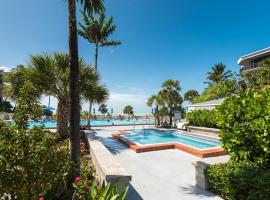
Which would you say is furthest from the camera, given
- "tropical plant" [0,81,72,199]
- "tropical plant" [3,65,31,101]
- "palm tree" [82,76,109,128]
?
"palm tree" [82,76,109,128]

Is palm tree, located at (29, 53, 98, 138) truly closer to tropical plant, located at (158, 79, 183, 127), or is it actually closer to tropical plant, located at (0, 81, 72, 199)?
tropical plant, located at (0, 81, 72, 199)

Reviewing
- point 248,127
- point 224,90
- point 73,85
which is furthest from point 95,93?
point 224,90

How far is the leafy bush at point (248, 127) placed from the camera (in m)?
4.98

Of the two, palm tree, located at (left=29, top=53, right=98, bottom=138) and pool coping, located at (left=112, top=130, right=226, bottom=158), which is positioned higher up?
palm tree, located at (left=29, top=53, right=98, bottom=138)

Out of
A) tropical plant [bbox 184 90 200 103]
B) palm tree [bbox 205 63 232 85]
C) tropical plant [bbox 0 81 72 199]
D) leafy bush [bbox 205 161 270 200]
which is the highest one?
palm tree [bbox 205 63 232 85]

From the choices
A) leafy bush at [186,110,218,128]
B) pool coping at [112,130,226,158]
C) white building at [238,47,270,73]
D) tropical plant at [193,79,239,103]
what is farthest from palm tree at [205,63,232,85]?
pool coping at [112,130,226,158]

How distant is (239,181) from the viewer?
14.8 feet

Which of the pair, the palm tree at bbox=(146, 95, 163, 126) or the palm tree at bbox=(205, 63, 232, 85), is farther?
the palm tree at bbox=(205, 63, 232, 85)

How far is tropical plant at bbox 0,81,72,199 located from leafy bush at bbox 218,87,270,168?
522cm

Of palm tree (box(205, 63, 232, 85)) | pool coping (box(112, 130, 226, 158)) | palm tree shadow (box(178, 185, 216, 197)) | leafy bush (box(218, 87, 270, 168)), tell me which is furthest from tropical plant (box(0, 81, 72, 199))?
palm tree (box(205, 63, 232, 85))

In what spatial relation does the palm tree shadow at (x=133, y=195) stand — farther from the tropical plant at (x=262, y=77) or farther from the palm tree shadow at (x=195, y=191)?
the tropical plant at (x=262, y=77)

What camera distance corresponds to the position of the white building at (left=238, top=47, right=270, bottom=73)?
34562 mm

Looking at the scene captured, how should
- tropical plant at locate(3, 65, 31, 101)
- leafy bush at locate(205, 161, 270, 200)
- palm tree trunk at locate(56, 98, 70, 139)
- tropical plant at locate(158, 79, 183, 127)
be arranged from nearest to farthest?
leafy bush at locate(205, 161, 270, 200), tropical plant at locate(3, 65, 31, 101), palm tree trunk at locate(56, 98, 70, 139), tropical plant at locate(158, 79, 183, 127)

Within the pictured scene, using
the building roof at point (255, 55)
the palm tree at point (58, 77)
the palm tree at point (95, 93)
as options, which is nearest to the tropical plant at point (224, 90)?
the building roof at point (255, 55)
